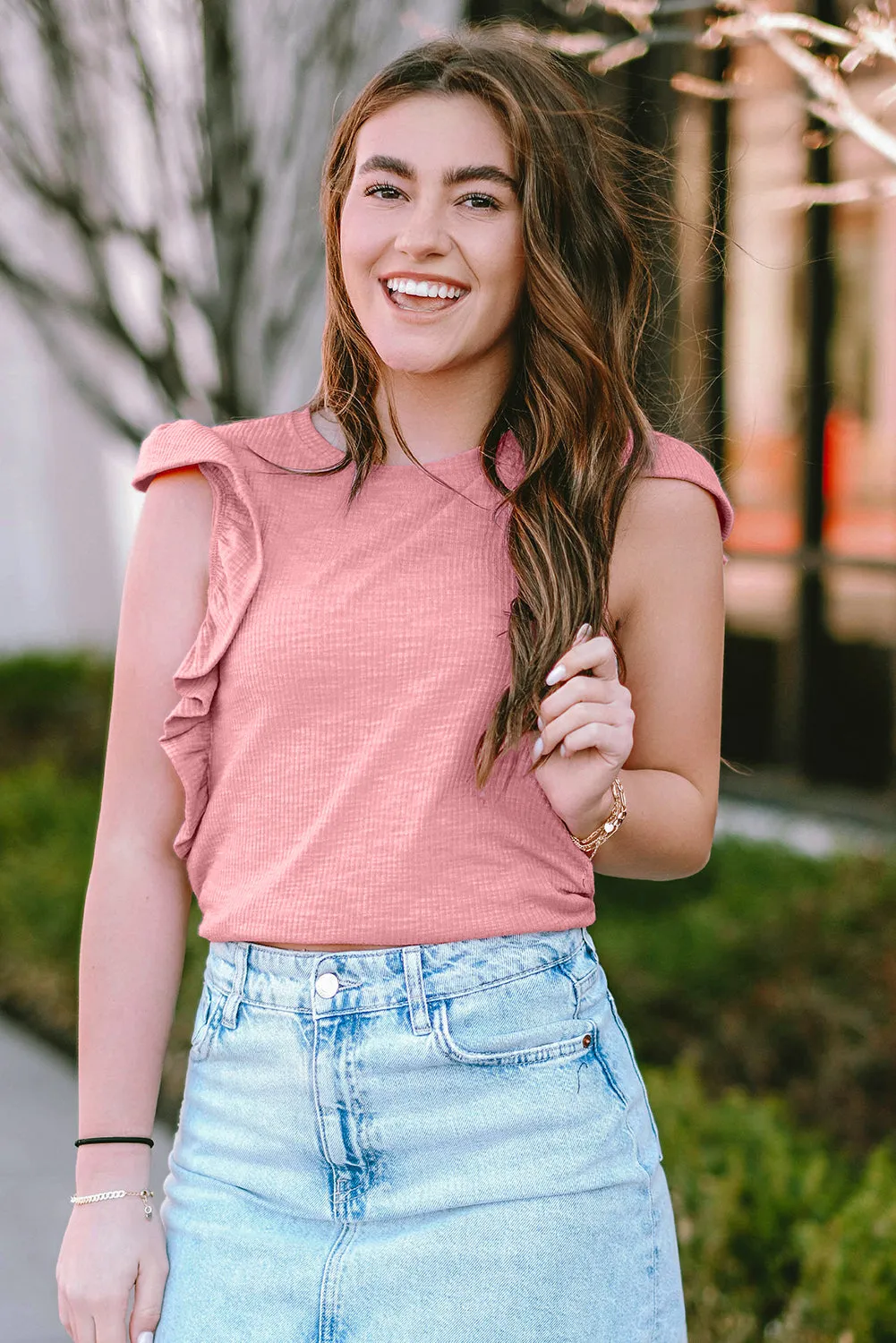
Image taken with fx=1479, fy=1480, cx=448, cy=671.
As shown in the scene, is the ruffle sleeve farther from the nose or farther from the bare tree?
the bare tree

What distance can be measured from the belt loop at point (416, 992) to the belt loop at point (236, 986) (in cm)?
17

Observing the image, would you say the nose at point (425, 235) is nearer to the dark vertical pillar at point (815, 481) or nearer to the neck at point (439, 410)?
the neck at point (439, 410)

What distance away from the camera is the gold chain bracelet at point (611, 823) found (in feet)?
5.03

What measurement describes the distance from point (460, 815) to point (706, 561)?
0.40 metres

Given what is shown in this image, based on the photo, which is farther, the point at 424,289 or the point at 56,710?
the point at 56,710

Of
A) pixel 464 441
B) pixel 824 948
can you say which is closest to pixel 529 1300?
pixel 464 441

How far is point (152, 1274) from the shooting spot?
1.48 m

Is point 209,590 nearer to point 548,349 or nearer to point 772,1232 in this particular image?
point 548,349

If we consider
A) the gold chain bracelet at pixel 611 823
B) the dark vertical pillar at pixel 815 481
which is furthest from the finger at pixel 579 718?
the dark vertical pillar at pixel 815 481

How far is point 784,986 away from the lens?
4168mm

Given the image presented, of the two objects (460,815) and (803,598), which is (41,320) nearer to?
(803,598)

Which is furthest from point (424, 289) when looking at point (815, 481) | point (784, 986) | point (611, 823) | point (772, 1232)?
point (815, 481)

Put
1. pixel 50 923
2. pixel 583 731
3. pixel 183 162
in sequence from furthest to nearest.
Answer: pixel 50 923 < pixel 183 162 < pixel 583 731

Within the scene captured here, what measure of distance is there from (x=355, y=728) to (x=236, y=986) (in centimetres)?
29
